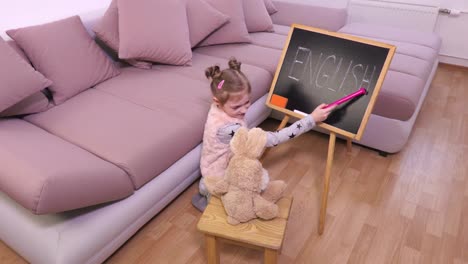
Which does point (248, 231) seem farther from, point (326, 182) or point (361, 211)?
point (361, 211)

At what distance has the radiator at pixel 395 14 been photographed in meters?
3.62

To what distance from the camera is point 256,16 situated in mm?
3029

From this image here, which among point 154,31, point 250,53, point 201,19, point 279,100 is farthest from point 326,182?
point 201,19

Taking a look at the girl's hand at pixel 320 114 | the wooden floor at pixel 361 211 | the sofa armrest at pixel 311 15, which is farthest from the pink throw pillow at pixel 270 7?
the girl's hand at pixel 320 114

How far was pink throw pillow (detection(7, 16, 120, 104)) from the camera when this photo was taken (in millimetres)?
1928

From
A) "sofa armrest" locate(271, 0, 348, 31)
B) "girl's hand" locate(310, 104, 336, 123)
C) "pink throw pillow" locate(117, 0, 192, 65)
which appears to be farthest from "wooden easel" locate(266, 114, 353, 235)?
"sofa armrest" locate(271, 0, 348, 31)

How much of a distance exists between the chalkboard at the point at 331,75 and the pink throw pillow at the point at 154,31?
770mm

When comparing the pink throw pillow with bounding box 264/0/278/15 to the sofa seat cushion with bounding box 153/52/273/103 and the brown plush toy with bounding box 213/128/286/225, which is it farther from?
the brown plush toy with bounding box 213/128/286/225

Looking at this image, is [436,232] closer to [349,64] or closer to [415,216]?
[415,216]

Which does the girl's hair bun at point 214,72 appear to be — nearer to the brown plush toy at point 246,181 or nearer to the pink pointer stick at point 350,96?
the brown plush toy at point 246,181

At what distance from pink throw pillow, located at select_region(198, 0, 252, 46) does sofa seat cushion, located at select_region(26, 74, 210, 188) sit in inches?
29.1

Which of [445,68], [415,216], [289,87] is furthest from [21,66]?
[445,68]

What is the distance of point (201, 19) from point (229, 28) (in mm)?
270

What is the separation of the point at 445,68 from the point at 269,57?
2.30 meters
